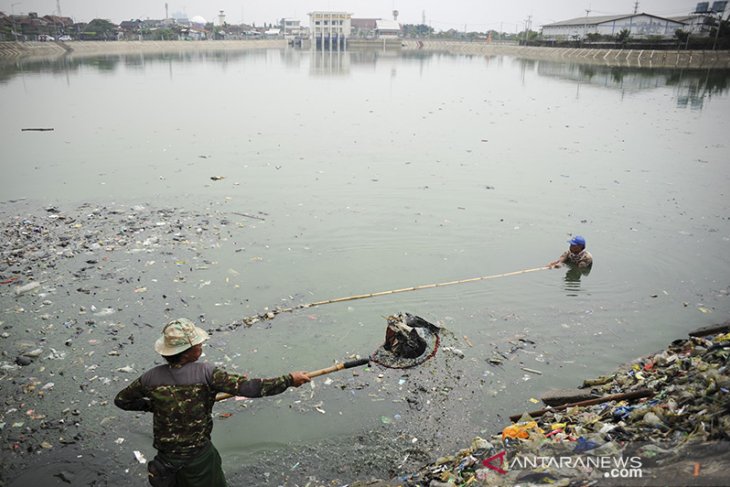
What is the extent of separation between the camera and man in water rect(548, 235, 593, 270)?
26.3 ft

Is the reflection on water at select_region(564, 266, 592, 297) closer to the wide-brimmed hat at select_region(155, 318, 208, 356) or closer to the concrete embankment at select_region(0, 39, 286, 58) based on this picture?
the wide-brimmed hat at select_region(155, 318, 208, 356)

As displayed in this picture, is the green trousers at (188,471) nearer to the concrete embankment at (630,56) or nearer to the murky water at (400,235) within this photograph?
the murky water at (400,235)

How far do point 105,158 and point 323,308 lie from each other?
10.5m

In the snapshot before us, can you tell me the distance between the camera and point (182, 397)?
299 cm

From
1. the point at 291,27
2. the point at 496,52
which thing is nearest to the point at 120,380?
the point at 496,52

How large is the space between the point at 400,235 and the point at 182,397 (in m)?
6.80

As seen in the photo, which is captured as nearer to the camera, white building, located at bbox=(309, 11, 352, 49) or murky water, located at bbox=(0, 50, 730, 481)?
murky water, located at bbox=(0, 50, 730, 481)

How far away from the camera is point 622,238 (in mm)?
9531

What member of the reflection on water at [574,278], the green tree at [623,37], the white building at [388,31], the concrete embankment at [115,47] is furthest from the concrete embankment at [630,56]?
the concrete embankment at [115,47]

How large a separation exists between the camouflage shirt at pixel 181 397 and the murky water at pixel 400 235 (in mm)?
1524

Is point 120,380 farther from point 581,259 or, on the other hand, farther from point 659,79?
point 659,79

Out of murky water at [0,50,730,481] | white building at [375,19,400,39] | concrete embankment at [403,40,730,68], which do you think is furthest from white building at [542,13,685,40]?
murky water at [0,50,730,481]

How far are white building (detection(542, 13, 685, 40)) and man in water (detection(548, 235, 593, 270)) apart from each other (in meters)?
67.6

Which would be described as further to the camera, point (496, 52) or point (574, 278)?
point (496, 52)
